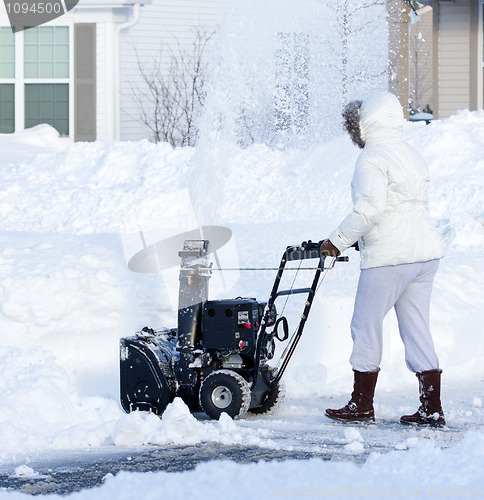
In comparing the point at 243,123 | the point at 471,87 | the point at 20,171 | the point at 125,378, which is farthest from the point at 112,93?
the point at 125,378

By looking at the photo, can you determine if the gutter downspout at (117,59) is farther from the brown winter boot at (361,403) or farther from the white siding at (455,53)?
the brown winter boot at (361,403)

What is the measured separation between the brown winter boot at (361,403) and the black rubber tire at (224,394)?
0.54 metres

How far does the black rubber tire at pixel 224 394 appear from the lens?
5117 millimetres

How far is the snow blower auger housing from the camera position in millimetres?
5207

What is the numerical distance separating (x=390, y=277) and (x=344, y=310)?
224 centimetres

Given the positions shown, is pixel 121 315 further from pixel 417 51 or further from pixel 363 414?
pixel 417 51

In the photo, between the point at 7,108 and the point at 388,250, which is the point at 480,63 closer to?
the point at 7,108

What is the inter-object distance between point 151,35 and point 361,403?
14028 millimetres

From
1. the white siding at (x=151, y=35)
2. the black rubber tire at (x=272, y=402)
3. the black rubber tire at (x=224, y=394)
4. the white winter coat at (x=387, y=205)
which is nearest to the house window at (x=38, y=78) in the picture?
the white siding at (x=151, y=35)

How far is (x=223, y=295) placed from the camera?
7508 mm

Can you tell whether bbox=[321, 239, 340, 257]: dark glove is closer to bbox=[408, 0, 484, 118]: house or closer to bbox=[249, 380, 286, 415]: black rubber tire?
bbox=[249, 380, 286, 415]: black rubber tire

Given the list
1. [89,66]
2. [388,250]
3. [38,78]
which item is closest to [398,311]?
[388,250]

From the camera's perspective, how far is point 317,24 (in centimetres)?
1748

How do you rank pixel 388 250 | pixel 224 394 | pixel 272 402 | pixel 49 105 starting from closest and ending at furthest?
1. pixel 388 250
2. pixel 224 394
3. pixel 272 402
4. pixel 49 105
